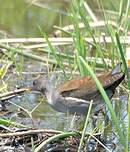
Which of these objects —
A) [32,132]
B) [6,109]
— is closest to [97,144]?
[32,132]

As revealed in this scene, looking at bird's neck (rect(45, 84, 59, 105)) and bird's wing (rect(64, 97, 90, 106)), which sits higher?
bird's neck (rect(45, 84, 59, 105))

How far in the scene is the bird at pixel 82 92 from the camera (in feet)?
15.0

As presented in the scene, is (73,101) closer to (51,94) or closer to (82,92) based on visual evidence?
(82,92)

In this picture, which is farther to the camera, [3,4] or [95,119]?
[3,4]

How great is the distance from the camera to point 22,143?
4230mm

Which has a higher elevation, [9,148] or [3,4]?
[3,4]

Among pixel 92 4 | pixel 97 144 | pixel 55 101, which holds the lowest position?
pixel 97 144

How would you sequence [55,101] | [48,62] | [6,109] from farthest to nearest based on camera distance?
Answer: [48,62]
[6,109]
[55,101]

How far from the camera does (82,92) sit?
4.70 meters

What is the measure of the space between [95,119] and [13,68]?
200 cm

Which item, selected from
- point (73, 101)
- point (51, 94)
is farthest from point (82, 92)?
point (51, 94)

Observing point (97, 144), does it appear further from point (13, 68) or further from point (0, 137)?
point (13, 68)

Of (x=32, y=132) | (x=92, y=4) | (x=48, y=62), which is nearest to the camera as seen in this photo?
(x=32, y=132)

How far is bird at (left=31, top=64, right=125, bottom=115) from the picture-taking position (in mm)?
4586
